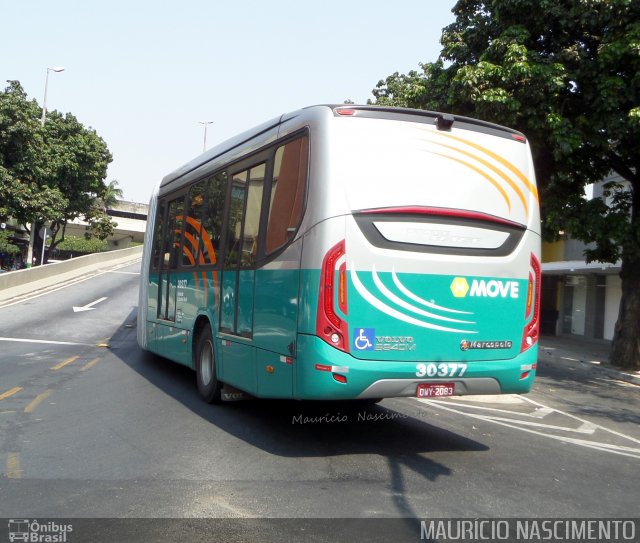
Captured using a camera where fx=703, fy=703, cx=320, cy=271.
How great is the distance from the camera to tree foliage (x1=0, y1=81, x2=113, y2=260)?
118 ft

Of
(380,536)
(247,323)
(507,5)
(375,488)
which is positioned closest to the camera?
(380,536)

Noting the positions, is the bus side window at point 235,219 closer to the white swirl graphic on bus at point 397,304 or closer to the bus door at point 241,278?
the bus door at point 241,278

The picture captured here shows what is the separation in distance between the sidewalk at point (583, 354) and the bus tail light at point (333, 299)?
11650mm

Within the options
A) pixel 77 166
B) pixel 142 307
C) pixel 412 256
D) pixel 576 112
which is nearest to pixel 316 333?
pixel 412 256

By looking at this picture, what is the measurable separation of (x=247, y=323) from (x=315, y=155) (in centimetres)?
208

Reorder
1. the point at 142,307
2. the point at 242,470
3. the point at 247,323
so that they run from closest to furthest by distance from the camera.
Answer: the point at 242,470, the point at 247,323, the point at 142,307

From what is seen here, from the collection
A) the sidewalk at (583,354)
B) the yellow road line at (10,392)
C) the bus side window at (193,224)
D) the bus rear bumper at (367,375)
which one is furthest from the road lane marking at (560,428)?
the sidewalk at (583,354)

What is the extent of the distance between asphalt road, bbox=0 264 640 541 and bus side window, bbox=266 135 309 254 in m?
2.17

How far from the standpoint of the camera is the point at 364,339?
650 centimetres

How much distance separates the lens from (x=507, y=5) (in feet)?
52.5

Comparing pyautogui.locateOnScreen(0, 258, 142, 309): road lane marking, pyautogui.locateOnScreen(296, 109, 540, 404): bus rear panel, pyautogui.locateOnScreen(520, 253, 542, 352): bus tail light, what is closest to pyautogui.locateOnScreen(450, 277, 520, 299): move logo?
pyautogui.locateOnScreen(296, 109, 540, 404): bus rear panel

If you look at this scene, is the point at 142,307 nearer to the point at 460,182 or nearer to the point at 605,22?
the point at 460,182

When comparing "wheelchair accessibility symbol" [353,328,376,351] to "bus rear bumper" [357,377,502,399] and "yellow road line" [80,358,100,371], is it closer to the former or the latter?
"bus rear bumper" [357,377,502,399]

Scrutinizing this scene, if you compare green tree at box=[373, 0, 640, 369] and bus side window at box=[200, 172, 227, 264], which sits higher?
green tree at box=[373, 0, 640, 369]
